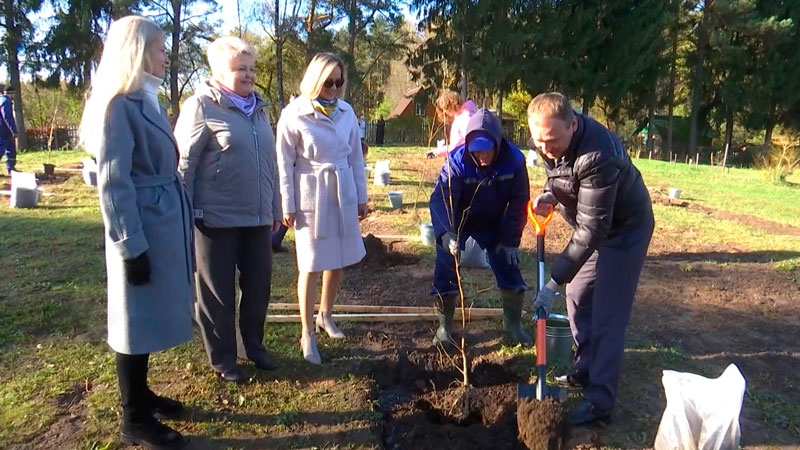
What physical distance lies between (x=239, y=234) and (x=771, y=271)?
5762 mm

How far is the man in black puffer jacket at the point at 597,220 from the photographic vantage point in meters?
2.65

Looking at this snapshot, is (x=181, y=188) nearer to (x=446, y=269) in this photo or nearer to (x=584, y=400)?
(x=446, y=269)

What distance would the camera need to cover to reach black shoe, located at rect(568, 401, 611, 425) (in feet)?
9.56

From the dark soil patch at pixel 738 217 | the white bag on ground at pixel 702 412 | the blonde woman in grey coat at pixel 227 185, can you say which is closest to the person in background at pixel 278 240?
the blonde woman in grey coat at pixel 227 185

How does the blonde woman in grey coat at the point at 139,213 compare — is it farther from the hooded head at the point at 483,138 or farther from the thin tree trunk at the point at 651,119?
the thin tree trunk at the point at 651,119

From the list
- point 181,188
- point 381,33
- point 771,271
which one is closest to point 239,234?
point 181,188

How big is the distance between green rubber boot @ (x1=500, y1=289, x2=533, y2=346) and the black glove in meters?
2.39

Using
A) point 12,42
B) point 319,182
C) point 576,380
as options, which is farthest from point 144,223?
point 12,42

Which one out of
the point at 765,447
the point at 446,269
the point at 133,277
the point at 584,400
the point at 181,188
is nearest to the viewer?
the point at 133,277

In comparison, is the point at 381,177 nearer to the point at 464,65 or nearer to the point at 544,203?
the point at 544,203

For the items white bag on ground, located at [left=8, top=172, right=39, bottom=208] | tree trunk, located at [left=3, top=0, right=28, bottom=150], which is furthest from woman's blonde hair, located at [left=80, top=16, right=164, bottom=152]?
tree trunk, located at [left=3, top=0, right=28, bottom=150]

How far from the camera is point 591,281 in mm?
3178

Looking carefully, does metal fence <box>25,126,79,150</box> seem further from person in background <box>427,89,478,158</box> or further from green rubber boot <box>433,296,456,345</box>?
green rubber boot <box>433,296,456,345</box>

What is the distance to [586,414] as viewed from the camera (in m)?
2.94
